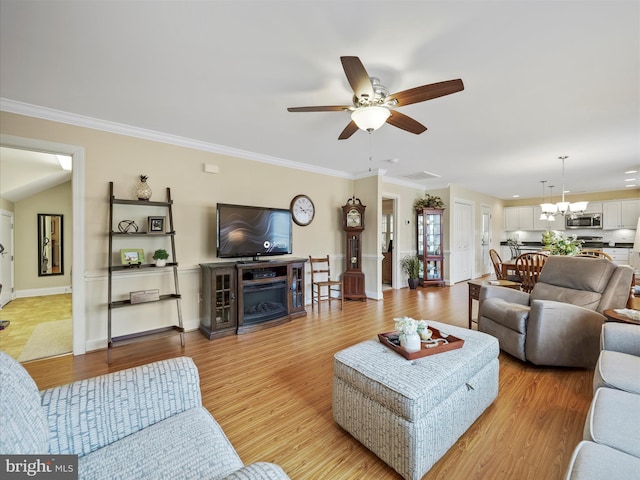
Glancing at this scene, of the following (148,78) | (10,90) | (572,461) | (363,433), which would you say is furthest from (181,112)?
(572,461)

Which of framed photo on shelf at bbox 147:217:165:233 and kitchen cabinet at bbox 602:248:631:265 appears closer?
framed photo on shelf at bbox 147:217:165:233

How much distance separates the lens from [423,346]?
1.80m

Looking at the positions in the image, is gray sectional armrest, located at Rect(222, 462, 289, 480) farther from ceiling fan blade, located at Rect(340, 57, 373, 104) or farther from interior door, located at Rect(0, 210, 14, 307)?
interior door, located at Rect(0, 210, 14, 307)

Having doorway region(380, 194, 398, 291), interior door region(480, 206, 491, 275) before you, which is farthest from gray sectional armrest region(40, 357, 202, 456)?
interior door region(480, 206, 491, 275)

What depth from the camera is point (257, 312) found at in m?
3.80

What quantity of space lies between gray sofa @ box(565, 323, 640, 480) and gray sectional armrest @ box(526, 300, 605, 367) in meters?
0.66

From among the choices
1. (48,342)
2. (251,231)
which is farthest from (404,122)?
(48,342)

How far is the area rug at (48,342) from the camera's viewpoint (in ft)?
9.43

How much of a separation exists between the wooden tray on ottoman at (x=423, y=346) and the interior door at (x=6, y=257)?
258 inches

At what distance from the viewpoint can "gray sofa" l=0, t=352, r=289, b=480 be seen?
0.86m

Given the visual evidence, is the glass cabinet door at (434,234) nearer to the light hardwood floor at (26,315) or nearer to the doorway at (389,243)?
the doorway at (389,243)

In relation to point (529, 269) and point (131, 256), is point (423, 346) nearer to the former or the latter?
point (131, 256)

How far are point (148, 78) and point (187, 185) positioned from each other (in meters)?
1.56

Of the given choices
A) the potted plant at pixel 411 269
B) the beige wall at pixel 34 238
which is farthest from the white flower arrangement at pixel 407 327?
the beige wall at pixel 34 238
